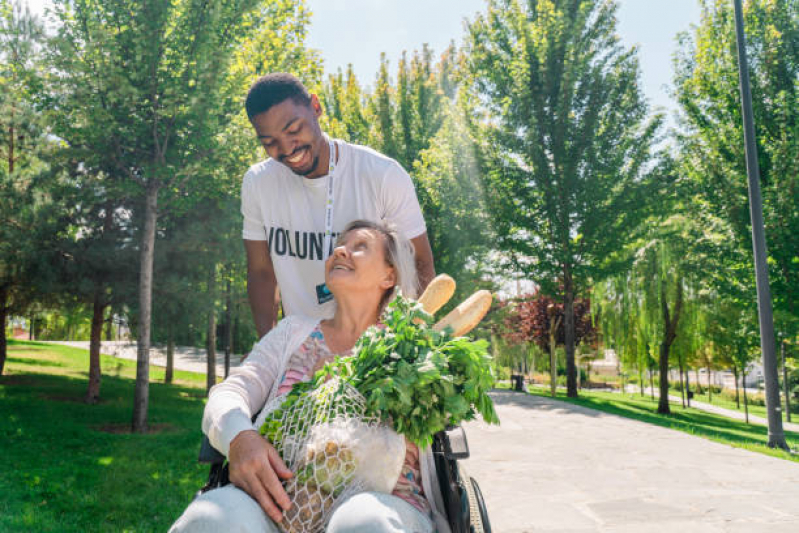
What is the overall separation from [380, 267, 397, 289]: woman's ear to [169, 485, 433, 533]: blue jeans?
0.87 meters

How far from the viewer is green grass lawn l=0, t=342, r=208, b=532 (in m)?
4.22

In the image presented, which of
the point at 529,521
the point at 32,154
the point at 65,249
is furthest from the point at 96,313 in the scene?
the point at 529,521

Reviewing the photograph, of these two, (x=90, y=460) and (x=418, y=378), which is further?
(x=90, y=460)

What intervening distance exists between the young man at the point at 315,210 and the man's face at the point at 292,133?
12 millimetres

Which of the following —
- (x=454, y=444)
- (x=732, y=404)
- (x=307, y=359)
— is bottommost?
(x=732, y=404)

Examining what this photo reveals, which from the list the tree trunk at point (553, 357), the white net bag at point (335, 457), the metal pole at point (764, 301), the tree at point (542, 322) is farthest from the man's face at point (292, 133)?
the tree at point (542, 322)

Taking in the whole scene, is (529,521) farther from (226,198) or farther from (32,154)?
(32,154)

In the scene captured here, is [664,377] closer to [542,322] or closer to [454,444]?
[542,322]

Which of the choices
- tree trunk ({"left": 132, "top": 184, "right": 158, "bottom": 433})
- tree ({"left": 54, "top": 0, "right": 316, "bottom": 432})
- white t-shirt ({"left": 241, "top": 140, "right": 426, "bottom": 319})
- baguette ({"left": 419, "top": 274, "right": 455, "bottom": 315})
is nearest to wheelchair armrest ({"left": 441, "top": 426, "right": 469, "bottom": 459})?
baguette ({"left": 419, "top": 274, "right": 455, "bottom": 315})

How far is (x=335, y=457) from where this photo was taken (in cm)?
144

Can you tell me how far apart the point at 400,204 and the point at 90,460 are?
559 centimetres

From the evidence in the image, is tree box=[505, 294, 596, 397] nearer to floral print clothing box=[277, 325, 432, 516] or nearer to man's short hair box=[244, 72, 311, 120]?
man's short hair box=[244, 72, 311, 120]

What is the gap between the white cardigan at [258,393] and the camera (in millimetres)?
1526

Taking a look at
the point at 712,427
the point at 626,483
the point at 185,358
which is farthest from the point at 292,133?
the point at 185,358
